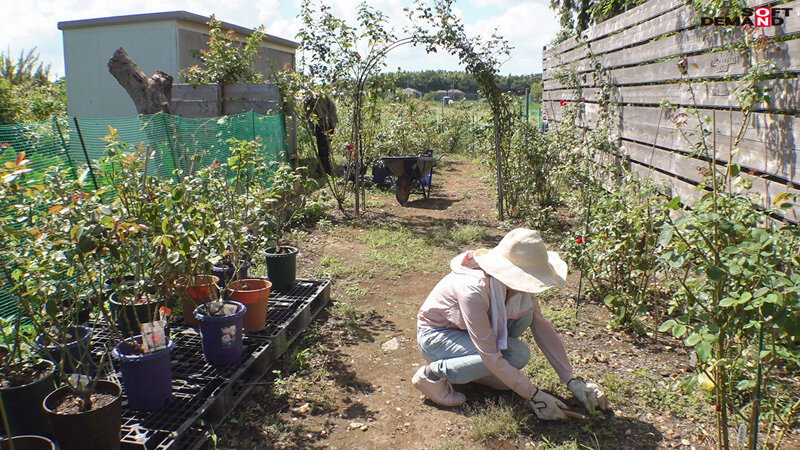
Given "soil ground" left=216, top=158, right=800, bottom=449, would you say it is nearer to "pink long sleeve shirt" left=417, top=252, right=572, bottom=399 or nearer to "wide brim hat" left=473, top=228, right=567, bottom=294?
"pink long sleeve shirt" left=417, top=252, right=572, bottom=399

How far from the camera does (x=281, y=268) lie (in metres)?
4.53

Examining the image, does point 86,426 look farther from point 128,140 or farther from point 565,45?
point 565,45

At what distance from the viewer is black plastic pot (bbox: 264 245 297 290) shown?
4.50 m

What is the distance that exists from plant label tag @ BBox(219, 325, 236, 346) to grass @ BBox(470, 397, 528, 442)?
55.8 inches

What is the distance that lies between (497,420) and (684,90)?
3174mm

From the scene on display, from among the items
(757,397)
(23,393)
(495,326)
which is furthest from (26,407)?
(757,397)

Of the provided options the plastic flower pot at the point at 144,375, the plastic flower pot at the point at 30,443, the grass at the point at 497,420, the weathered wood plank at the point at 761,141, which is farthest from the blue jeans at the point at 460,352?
the plastic flower pot at the point at 30,443

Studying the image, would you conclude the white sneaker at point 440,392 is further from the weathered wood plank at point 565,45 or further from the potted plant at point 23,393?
the weathered wood plank at point 565,45

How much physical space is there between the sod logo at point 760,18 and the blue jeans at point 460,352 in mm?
2294

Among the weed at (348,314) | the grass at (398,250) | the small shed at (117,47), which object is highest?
the small shed at (117,47)

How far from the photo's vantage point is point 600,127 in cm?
584

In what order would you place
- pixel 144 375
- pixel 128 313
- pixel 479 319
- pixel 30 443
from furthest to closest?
pixel 128 313, pixel 479 319, pixel 144 375, pixel 30 443

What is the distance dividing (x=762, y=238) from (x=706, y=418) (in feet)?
Answer: 4.97

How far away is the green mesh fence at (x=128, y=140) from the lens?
11.9 feet
